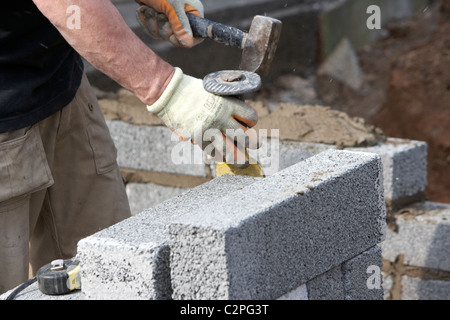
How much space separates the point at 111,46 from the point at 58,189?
→ 0.88 m

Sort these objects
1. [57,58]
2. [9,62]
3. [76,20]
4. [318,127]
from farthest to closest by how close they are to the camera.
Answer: [318,127], [57,58], [9,62], [76,20]

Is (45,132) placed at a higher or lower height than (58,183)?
higher

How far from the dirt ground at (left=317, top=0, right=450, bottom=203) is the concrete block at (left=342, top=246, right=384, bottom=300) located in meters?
2.41

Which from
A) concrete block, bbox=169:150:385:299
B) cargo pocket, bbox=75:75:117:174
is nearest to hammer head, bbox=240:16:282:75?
concrete block, bbox=169:150:385:299

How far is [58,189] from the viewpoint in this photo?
2.84 metres

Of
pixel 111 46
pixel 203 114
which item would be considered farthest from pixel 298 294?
pixel 111 46

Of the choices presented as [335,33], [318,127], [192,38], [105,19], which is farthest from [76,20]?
[335,33]

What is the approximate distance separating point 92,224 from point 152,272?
121 cm

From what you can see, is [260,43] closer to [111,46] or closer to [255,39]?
[255,39]

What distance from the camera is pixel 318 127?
11.4ft

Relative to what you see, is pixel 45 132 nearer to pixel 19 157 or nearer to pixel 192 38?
pixel 19 157

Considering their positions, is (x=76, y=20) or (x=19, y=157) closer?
(x=76, y=20)

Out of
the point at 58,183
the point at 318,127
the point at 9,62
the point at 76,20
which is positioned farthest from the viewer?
the point at 318,127

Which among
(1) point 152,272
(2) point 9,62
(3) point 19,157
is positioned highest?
(2) point 9,62
